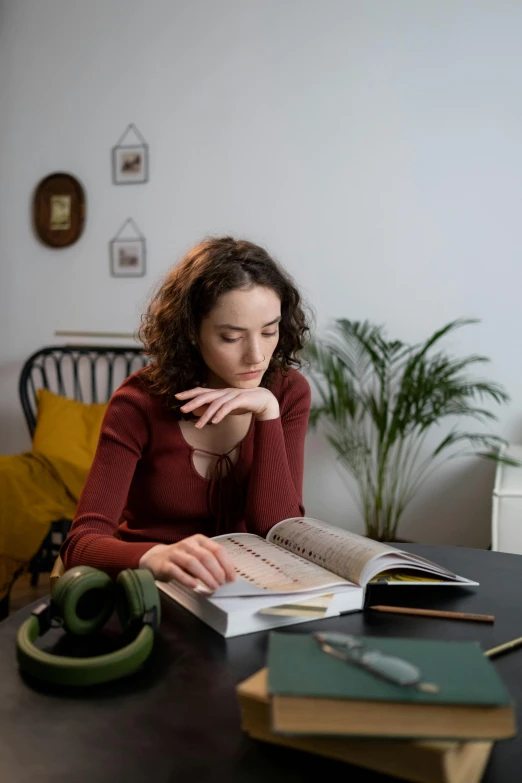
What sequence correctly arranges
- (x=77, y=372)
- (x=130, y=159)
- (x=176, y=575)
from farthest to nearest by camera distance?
(x=77, y=372)
(x=130, y=159)
(x=176, y=575)

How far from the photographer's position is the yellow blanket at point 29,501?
2.63 m

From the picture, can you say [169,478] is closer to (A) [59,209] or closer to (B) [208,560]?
(B) [208,560]

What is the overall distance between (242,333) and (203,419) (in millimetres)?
178

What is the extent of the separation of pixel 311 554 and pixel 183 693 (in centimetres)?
40

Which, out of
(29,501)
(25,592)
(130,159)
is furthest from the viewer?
(130,159)

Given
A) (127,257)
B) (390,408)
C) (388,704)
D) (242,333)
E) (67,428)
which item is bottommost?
(67,428)

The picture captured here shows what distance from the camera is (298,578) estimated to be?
41.3 inches

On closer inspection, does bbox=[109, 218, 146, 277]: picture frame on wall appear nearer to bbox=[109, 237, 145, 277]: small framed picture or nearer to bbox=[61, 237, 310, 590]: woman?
bbox=[109, 237, 145, 277]: small framed picture

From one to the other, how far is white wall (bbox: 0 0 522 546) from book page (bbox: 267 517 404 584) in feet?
6.44

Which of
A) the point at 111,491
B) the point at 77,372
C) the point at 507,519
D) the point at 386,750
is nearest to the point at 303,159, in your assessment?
the point at 77,372

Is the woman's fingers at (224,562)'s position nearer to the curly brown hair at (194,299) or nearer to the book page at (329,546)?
the book page at (329,546)

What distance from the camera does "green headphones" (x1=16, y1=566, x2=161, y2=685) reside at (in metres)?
0.84

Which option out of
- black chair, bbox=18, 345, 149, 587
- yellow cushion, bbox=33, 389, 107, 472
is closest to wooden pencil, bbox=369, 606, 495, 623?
yellow cushion, bbox=33, 389, 107, 472

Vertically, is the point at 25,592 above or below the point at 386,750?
below
